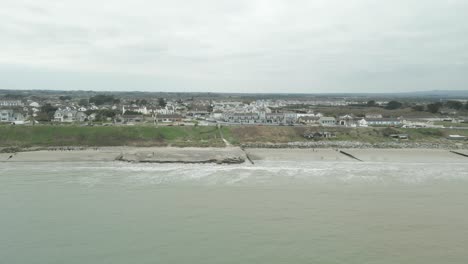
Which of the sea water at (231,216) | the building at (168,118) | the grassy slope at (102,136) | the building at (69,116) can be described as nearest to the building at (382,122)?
the grassy slope at (102,136)

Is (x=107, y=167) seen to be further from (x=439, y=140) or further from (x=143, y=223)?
(x=439, y=140)

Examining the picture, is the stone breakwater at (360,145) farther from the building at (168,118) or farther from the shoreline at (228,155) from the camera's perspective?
the building at (168,118)

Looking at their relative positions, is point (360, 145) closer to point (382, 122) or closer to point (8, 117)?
point (382, 122)

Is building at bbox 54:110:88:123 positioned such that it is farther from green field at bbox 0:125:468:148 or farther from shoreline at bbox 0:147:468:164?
shoreline at bbox 0:147:468:164

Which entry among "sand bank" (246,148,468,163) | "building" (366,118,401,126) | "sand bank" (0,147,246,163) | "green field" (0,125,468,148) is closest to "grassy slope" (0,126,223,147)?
"green field" (0,125,468,148)

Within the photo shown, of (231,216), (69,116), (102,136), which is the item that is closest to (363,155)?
(231,216)
